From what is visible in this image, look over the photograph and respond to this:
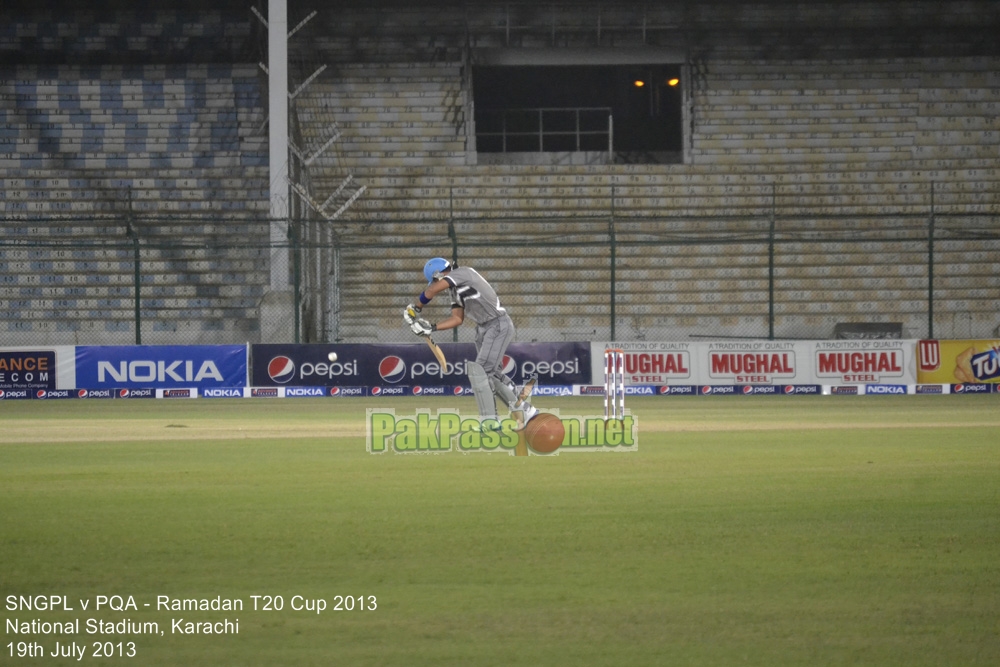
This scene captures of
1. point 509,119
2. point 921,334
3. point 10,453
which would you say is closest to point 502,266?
point 509,119

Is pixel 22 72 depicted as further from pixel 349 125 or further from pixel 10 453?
pixel 10 453

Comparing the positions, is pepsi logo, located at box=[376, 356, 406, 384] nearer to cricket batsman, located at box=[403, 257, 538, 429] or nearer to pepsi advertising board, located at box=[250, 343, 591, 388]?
pepsi advertising board, located at box=[250, 343, 591, 388]

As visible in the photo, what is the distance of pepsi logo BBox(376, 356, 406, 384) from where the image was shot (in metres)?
24.6

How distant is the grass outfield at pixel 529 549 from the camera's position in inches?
209

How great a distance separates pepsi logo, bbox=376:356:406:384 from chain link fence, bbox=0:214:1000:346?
3.41m

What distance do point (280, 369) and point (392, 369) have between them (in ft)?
7.74

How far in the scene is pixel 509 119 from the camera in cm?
3603

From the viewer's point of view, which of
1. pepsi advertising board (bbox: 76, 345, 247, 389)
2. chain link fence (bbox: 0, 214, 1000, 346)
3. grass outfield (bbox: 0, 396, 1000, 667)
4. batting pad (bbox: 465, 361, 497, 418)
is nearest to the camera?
grass outfield (bbox: 0, 396, 1000, 667)

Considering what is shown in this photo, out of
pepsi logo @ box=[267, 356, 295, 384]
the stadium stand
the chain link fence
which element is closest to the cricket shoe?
pepsi logo @ box=[267, 356, 295, 384]

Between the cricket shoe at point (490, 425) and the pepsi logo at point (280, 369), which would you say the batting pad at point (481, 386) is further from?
the pepsi logo at point (280, 369)

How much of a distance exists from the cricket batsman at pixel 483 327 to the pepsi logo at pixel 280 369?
13.3 metres

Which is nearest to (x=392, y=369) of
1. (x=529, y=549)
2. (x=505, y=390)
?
(x=505, y=390)

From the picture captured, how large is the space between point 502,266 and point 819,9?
13.5 m

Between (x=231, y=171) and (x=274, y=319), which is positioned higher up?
(x=231, y=171)
